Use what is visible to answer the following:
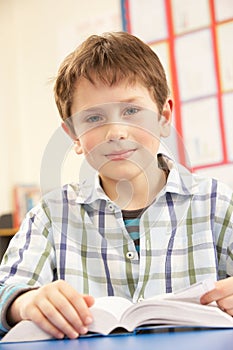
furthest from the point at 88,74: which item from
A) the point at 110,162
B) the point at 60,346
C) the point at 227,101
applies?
the point at 227,101

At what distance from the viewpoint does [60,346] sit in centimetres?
91

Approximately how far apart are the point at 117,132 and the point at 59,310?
0.43 m

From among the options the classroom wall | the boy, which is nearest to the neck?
the boy

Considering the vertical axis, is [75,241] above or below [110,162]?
below

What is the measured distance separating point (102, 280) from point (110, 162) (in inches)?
10.2

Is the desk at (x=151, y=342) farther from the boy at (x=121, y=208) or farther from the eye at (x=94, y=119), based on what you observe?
the eye at (x=94, y=119)

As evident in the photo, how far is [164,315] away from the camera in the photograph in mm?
957

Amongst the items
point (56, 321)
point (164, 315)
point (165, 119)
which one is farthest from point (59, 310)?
point (165, 119)

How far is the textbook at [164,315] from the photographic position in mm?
951

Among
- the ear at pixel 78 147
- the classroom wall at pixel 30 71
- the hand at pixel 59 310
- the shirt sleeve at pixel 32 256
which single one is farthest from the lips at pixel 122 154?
the classroom wall at pixel 30 71

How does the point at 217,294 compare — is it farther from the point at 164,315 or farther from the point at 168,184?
the point at 168,184

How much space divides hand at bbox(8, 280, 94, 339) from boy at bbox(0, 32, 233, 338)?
214mm

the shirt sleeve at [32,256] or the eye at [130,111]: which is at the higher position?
the eye at [130,111]

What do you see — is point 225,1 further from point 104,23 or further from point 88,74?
point 88,74
